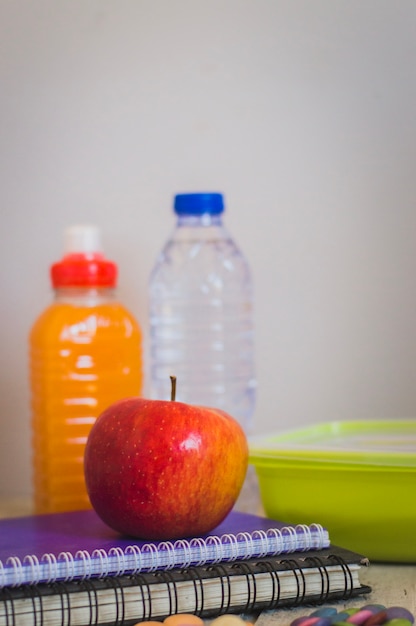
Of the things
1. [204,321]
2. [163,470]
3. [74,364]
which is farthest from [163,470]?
[204,321]

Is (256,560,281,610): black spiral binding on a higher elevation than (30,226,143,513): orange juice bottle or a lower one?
lower

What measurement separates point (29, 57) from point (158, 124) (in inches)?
8.8

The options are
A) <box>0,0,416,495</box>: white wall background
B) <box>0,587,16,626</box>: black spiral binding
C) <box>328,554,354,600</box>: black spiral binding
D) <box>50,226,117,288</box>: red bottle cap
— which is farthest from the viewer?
<box>0,0,416,495</box>: white wall background

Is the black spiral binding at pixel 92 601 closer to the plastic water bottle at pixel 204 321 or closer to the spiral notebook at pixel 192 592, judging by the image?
the spiral notebook at pixel 192 592

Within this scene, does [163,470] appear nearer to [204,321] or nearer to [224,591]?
[224,591]

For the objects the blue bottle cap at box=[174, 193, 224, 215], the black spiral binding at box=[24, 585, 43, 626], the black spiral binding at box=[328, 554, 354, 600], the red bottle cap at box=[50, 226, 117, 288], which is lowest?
the black spiral binding at box=[328, 554, 354, 600]

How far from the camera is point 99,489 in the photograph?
854 mm

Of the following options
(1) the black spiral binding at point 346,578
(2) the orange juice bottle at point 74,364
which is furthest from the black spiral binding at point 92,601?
(2) the orange juice bottle at point 74,364

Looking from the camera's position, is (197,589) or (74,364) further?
(74,364)

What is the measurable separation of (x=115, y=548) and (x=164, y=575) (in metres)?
0.05

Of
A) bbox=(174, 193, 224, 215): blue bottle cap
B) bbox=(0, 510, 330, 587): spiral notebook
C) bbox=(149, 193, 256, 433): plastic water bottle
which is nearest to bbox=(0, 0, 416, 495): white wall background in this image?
bbox=(149, 193, 256, 433): plastic water bottle

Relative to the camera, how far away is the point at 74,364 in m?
1.19

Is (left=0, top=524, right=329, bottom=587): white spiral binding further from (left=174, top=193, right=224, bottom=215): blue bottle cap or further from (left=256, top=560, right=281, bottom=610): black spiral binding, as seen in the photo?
(left=174, top=193, right=224, bottom=215): blue bottle cap

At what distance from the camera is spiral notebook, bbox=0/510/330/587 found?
2.38 ft
